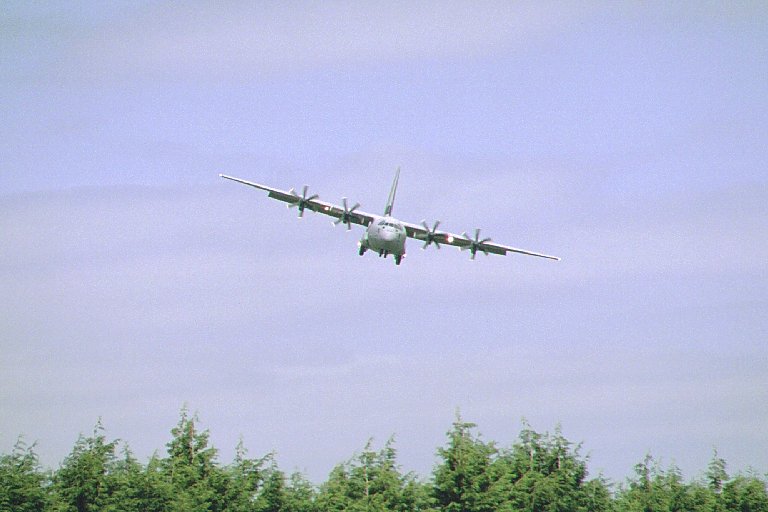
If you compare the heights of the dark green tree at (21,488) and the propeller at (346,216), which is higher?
the propeller at (346,216)

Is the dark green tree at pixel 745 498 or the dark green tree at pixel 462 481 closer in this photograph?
the dark green tree at pixel 462 481

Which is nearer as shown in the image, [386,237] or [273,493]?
[273,493]

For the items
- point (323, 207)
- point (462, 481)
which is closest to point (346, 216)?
point (323, 207)

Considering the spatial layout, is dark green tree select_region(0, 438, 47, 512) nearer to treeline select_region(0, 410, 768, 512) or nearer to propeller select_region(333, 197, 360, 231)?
treeline select_region(0, 410, 768, 512)

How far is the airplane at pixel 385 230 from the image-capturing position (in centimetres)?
8769

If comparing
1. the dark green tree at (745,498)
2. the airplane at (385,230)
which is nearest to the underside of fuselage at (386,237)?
the airplane at (385,230)

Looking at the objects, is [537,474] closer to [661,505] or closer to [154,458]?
[661,505]

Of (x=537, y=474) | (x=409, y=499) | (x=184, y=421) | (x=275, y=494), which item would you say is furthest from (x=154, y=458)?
(x=537, y=474)

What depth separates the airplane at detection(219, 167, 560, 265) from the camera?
87688mm

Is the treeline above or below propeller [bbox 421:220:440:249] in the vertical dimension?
below

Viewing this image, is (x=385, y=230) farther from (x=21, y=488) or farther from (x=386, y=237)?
(x=21, y=488)

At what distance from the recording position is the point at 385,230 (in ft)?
286

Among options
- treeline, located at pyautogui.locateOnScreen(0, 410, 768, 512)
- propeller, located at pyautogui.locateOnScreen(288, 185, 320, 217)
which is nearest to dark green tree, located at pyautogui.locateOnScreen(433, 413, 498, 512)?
treeline, located at pyautogui.locateOnScreen(0, 410, 768, 512)

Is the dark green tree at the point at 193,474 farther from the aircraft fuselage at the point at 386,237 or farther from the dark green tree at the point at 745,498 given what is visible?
the dark green tree at the point at 745,498
